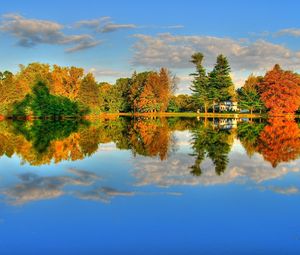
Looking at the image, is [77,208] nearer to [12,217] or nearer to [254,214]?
[12,217]

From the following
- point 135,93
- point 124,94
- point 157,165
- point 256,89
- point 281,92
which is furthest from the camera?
point 124,94

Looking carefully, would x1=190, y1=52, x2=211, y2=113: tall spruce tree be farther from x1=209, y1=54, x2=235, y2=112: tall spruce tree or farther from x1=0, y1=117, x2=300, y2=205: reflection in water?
x1=0, y1=117, x2=300, y2=205: reflection in water

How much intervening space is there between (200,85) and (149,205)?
2752 inches

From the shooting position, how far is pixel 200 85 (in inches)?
3019

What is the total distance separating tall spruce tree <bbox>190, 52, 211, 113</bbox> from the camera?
75.8 m

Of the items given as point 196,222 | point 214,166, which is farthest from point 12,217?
point 214,166

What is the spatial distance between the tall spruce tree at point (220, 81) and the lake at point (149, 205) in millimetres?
60027

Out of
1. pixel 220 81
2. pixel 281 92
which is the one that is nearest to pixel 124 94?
pixel 220 81

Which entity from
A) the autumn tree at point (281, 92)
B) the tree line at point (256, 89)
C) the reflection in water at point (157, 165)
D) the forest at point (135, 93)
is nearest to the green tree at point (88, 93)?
the forest at point (135, 93)

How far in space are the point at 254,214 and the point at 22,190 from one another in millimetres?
5597

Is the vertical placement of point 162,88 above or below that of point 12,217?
above

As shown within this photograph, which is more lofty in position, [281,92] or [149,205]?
[281,92]

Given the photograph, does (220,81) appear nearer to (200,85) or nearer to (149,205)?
(200,85)

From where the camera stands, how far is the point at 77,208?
7988 millimetres
